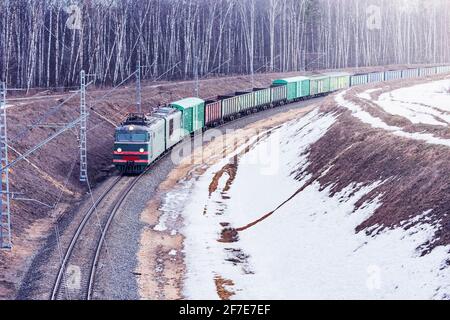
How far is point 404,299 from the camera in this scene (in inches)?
770

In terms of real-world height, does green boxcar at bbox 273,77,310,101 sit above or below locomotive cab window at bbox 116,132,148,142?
above

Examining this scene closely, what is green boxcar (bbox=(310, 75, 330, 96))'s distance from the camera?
83.4m

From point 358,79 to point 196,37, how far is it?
22543 millimetres

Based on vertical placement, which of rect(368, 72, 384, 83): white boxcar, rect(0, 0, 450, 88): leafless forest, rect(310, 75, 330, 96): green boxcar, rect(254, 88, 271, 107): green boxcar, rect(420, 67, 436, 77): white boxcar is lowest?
rect(254, 88, 271, 107): green boxcar

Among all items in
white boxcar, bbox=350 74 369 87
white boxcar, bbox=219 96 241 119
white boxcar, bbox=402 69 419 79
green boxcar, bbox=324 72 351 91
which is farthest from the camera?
white boxcar, bbox=402 69 419 79

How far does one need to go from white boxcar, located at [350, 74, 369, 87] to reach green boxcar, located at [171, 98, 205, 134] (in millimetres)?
39894

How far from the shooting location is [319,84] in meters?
85.4

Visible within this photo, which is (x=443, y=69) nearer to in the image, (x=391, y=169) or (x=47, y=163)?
(x=47, y=163)

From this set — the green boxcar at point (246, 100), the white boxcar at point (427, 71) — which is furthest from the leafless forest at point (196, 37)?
the white boxcar at point (427, 71)

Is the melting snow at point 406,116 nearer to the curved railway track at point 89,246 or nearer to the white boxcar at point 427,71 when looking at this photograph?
the curved railway track at point 89,246

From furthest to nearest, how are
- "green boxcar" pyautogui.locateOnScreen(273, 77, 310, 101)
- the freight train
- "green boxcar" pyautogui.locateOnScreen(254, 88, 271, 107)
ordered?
"green boxcar" pyautogui.locateOnScreen(273, 77, 310, 101) < "green boxcar" pyautogui.locateOnScreen(254, 88, 271, 107) < the freight train

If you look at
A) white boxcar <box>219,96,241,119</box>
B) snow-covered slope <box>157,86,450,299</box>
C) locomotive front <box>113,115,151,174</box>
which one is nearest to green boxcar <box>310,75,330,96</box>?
white boxcar <box>219,96,241,119</box>

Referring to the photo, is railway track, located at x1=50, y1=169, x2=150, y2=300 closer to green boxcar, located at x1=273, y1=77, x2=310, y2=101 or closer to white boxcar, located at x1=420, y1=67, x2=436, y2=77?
green boxcar, located at x1=273, y1=77, x2=310, y2=101
